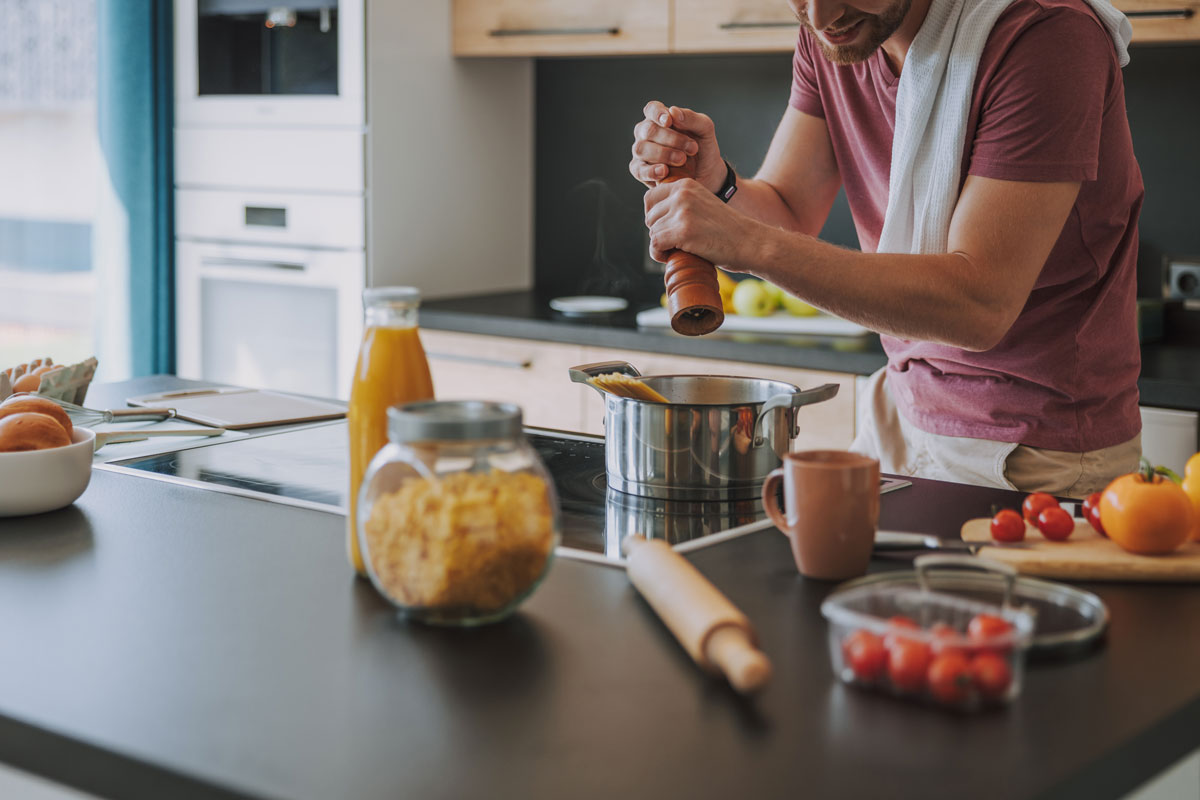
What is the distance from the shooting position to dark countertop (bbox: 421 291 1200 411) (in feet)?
6.93

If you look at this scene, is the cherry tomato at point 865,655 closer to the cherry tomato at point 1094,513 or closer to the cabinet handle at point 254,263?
the cherry tomato at point 1094,513

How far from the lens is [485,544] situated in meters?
0.88

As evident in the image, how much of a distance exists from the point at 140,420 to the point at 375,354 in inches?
33.8

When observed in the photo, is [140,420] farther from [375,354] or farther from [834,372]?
[834,372]

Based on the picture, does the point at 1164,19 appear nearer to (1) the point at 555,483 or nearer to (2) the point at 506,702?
(1) the point at 555,483

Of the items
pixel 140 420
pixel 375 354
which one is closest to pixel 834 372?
pixel 140 420

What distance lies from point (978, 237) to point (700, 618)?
72cm

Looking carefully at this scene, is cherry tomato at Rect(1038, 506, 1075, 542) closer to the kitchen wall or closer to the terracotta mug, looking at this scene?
the terracotta mug

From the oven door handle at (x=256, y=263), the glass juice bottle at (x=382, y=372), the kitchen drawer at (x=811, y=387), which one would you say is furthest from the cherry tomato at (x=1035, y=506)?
the oven door handle at (x=256, y=263)

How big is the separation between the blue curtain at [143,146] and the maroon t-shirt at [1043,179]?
1987 mm

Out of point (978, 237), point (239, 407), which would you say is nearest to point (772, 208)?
point (978, 237)

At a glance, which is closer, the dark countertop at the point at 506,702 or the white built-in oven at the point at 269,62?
the dark countertop at the point at 506,702

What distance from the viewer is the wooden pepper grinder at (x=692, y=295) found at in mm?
1255

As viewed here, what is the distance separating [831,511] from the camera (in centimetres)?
101
